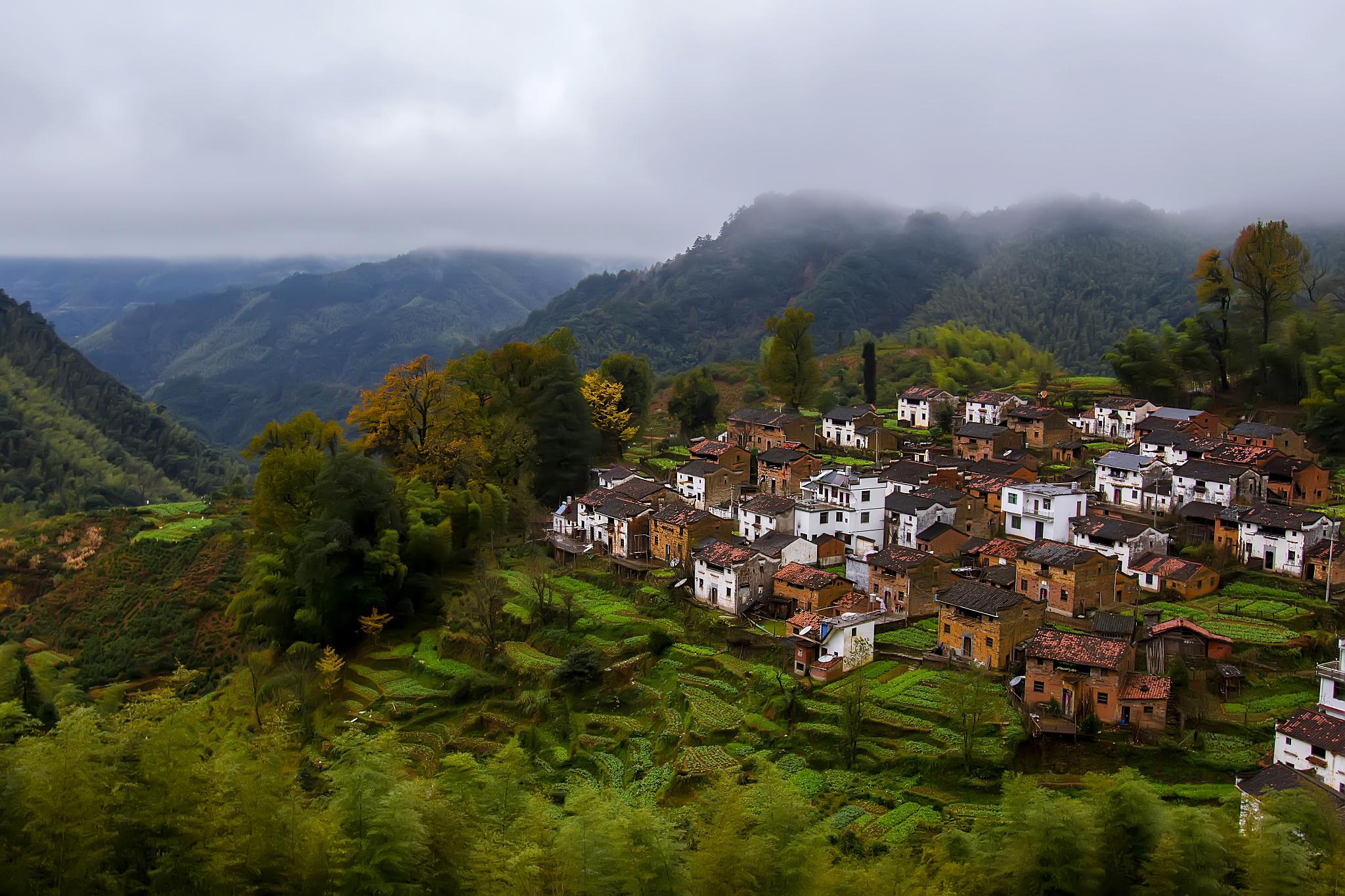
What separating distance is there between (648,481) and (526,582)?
10.4 meters

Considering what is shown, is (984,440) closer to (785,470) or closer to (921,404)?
(921,404)

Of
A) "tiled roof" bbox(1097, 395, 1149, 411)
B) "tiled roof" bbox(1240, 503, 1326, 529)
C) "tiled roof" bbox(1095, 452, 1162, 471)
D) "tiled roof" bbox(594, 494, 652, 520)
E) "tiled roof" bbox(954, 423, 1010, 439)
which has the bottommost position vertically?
"tiled roof" bbox(594, 494, 652, 520)

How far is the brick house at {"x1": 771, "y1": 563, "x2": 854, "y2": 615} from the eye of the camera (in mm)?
32375

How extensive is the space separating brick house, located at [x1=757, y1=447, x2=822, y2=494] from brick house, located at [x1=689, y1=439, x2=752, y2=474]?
1.33 meters

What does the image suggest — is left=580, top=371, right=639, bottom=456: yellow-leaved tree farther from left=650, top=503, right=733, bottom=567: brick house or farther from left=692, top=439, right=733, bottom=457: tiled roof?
left=650, top=503, right=733, bottom=567: brick house

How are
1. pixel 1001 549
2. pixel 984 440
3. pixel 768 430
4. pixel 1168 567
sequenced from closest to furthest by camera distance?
1. pixel 1168 567
2. pixel 1001 549
3. pixel 984 440
4. pixel 768 430

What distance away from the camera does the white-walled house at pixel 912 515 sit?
38.5 meters

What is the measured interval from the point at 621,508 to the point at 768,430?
664 inches

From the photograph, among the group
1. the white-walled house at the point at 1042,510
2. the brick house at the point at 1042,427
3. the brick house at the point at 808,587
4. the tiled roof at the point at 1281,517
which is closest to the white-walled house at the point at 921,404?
the brick house at the point at 1042,427

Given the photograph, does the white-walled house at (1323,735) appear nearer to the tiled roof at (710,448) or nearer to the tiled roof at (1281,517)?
the tiled roof at (1281,517)

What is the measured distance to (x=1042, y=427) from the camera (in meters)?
53.7

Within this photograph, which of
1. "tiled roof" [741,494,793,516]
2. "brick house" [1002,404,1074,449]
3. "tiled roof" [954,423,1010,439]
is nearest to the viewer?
"tiled roof" [741,494,793,516]

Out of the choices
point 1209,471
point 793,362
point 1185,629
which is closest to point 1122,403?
point 1209,471

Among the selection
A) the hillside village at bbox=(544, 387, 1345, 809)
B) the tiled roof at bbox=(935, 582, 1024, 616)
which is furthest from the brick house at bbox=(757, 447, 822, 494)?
the tiled roof at bbox=(935, 582, 1024, 616)
